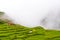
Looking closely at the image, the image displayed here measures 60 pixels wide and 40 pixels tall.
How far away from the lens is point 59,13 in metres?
3.22

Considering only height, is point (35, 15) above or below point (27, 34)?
above

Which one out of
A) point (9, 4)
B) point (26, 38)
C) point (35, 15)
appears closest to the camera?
point (26, 38)

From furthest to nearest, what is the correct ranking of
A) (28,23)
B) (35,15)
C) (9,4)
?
(9,4)
(35,15)
(28,23)

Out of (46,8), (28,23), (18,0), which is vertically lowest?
(28,23)

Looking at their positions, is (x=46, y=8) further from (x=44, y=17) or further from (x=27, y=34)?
(x=27, y=34)

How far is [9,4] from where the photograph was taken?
370cm

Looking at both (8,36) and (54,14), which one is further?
(54,14)

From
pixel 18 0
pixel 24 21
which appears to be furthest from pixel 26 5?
pixel 24 21

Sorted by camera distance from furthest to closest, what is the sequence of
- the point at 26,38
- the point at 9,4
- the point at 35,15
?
the point at 9,4, the point at 35,15, the point at 26,38

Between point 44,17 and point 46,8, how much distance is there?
270 millimetres

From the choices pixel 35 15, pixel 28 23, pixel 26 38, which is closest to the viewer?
pixel 26 38

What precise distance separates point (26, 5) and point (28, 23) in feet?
1.84

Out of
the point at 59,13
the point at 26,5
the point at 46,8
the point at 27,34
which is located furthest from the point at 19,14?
the point at 27,34

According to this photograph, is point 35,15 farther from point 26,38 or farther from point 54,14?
point 26,38
